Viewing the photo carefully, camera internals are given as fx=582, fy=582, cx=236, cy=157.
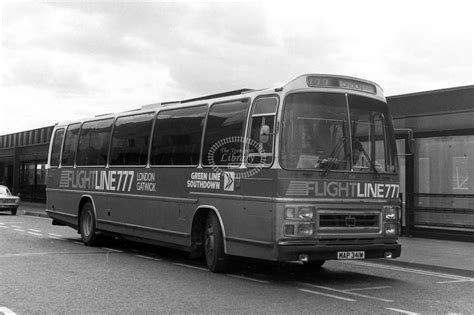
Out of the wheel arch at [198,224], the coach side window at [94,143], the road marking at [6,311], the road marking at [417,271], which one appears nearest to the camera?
the road marking at [6,311]

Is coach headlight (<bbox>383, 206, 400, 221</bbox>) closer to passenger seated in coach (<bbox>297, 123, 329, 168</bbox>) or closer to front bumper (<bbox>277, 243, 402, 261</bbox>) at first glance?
front bumper (<bbox>277, 243, 402, 261</bbox>)

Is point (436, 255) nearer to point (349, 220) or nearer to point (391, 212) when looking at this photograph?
point (391, 212)

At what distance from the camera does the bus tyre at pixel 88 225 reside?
1384 centimetres

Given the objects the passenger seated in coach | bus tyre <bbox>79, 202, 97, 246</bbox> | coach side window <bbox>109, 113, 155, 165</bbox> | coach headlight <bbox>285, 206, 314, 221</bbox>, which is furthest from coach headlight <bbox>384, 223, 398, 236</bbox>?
bus tyre <bbox>79, 202, 97, 246</bbox>

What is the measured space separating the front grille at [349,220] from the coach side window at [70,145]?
850cm

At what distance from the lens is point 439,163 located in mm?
15883

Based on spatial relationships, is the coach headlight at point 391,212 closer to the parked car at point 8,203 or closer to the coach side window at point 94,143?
the coach side window at point 94,143

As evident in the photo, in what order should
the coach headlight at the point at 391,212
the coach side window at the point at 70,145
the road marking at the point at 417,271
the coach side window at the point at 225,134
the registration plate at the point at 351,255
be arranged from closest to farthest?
the registration plate at the point at 351,255 → the coach headlight at the point at 391,212 → the coach side window at the point at 225,134 → the road marking at the point at 417,271 → the coach side window at the point at 70,145

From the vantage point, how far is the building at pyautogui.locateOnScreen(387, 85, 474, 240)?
15.1 meters

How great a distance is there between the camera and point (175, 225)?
35.3 ft

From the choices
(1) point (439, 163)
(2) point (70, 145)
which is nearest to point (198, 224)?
(2) point (70, 145)

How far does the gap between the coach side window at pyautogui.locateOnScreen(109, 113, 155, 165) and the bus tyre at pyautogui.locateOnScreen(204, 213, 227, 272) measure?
2.60 meters

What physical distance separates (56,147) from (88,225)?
10.1ft

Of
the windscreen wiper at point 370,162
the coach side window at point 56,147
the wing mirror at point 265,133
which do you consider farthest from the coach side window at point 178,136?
the coach side window at point 56,147
